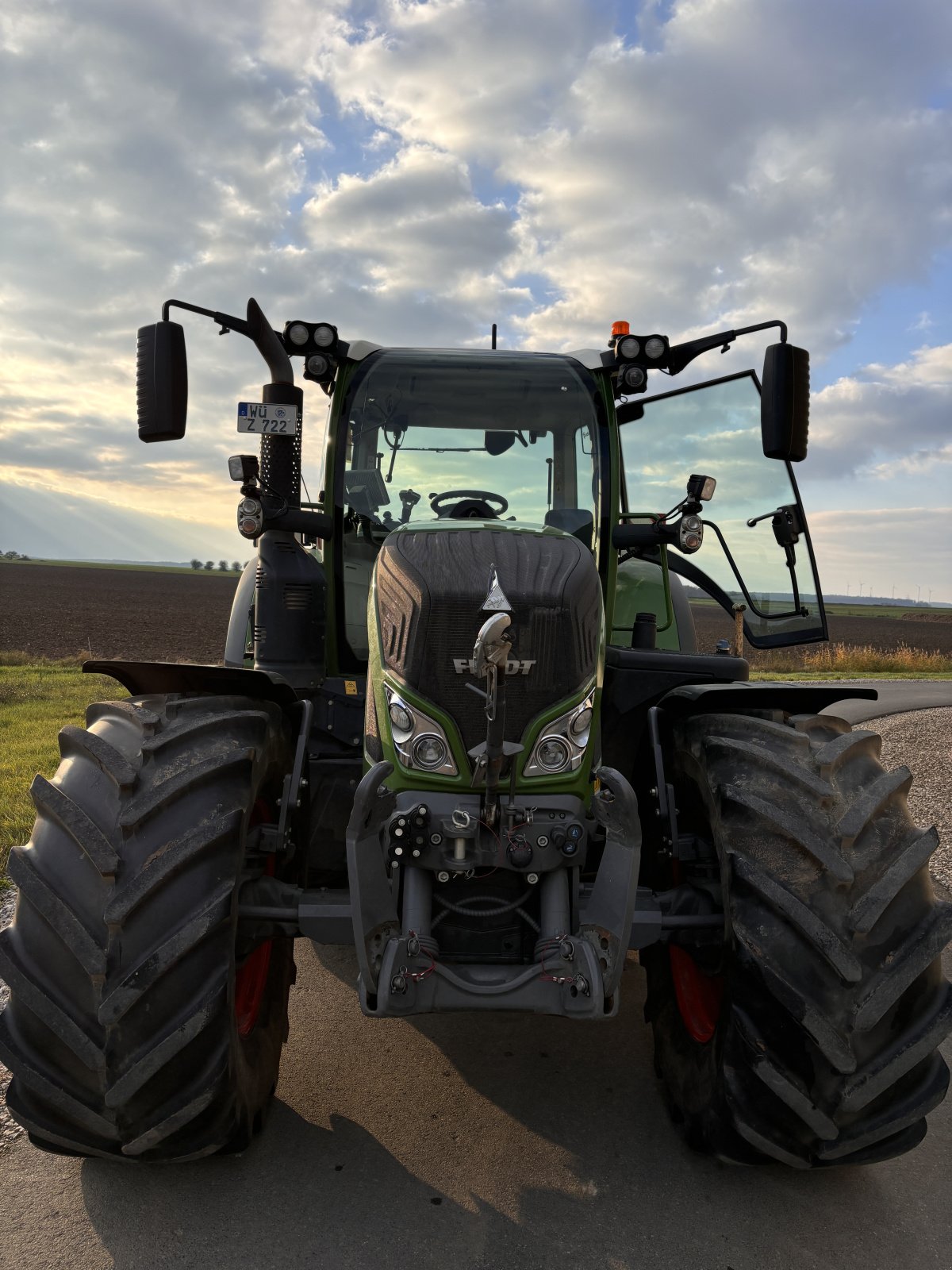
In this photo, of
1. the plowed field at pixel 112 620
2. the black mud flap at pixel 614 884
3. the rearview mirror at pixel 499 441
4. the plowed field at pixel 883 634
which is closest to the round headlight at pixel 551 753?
the black mud flap at pixel 614 884

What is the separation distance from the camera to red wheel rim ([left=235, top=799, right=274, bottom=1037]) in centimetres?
313

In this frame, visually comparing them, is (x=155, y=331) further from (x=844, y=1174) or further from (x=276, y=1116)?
(x=844, y=1174)

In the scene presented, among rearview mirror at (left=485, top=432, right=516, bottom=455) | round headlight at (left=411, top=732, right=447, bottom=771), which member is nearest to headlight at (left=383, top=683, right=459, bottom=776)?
round headlight at (left=411, top=732, right=447, bottom=771)

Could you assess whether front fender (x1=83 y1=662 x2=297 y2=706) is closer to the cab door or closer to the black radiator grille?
the black radiator grille

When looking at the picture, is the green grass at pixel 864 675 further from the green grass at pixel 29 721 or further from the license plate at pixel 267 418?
the license plate at pixel 267 418

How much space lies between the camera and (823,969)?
255cm

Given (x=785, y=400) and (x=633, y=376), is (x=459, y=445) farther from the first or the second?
(x=785, y=400)

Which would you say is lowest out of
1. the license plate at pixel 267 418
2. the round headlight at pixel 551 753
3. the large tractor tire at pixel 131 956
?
the large tractor tire at pixel 131 956

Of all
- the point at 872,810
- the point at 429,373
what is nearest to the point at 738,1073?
the point at 872,810

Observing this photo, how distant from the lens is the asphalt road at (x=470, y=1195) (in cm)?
251

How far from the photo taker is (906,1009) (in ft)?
8.54

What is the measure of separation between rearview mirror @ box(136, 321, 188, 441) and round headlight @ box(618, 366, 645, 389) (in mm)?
1849

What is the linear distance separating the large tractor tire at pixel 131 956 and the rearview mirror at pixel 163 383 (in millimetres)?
1135

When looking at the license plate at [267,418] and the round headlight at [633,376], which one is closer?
the license plate at [267,418]
